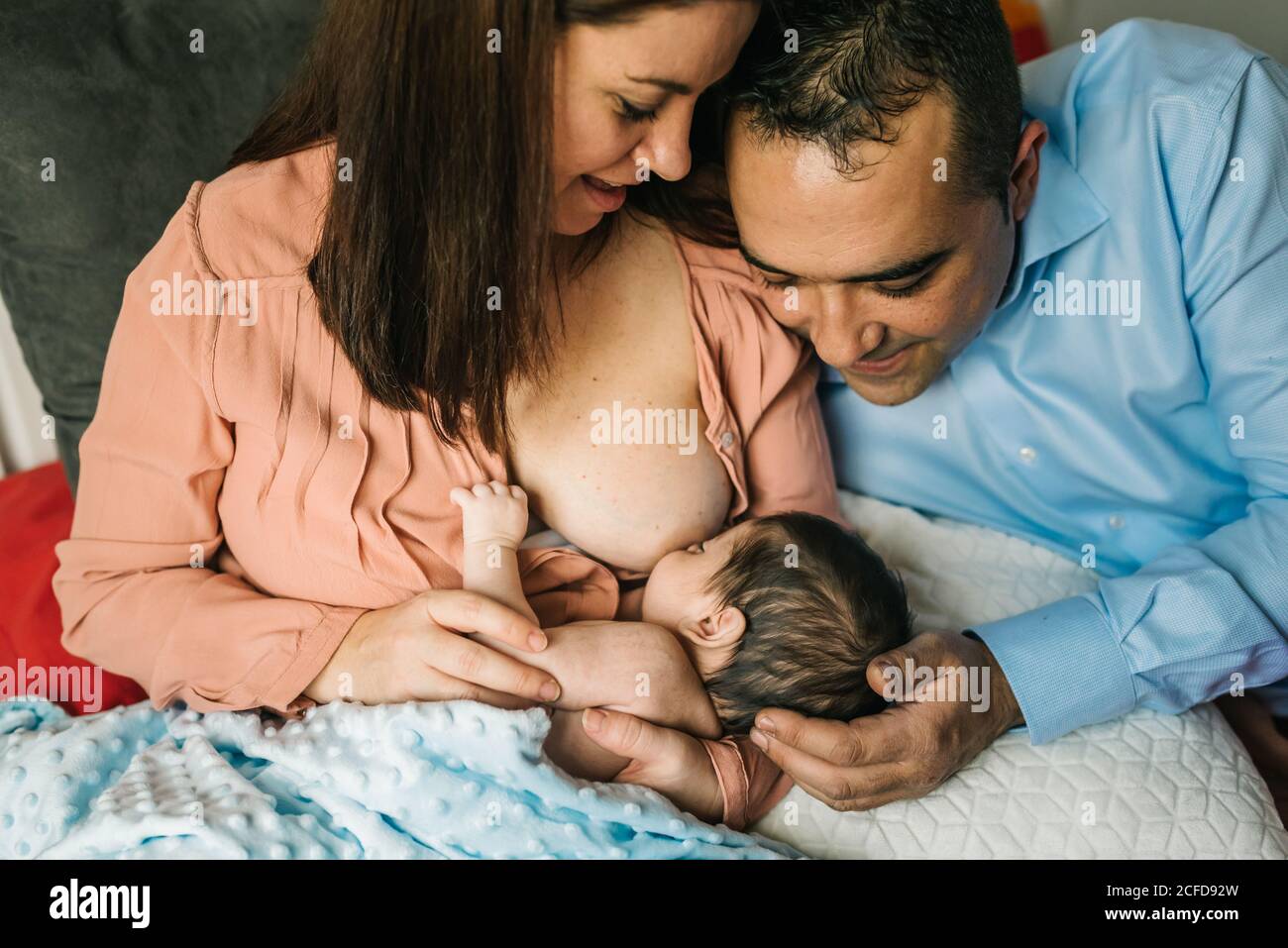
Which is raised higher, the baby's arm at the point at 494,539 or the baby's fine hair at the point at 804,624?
the baby's arm at the point at 494,539

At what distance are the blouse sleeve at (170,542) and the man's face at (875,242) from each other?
25.2 inches

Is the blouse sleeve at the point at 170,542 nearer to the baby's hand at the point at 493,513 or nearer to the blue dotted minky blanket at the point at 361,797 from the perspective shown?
the blue dotted minky blanket at the point at 361,797

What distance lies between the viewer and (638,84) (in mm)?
1097

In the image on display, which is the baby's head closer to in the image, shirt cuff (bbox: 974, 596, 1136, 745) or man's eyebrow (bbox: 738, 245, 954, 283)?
shirt cuff (bbox: 974, 596, 1136, 745)

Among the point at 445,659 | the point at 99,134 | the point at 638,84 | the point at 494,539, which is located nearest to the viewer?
the point at 638,84

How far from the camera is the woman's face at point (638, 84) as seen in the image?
1.07 meters

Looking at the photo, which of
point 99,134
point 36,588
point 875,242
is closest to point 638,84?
point 875,242

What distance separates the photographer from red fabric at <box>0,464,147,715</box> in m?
1.47

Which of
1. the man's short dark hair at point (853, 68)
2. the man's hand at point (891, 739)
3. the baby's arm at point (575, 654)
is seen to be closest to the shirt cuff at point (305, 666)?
the baby's arm at point (575, 654)

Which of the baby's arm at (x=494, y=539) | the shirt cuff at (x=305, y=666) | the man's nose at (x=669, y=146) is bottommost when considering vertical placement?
the shirt cuff at (x=305, y=666)

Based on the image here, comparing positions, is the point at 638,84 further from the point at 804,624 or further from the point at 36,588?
the point at 36,588

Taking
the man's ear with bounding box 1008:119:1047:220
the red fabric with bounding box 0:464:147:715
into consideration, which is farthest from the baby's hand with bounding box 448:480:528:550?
the man's ear with bounding box 1008:119:1047:220

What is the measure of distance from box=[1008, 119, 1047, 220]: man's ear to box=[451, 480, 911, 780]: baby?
1.70 feet

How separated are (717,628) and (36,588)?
92 centimetres
